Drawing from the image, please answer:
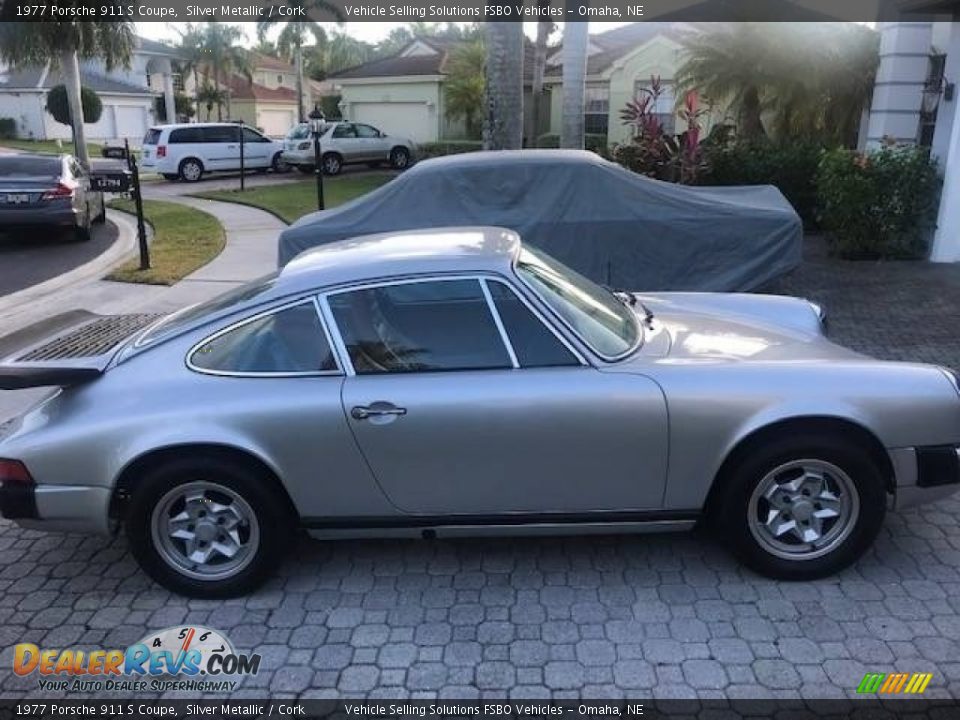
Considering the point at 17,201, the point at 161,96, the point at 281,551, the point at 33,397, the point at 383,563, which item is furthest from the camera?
the point at 161,96

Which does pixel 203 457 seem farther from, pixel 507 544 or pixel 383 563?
pixel 507 544

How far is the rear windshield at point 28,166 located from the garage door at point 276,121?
4834cm

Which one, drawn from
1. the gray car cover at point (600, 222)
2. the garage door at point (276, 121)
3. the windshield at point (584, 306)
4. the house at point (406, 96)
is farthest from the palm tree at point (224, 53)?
the windshield at point (584, 306)

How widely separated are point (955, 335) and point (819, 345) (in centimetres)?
422

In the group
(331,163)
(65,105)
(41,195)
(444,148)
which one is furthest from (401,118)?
(41,195)

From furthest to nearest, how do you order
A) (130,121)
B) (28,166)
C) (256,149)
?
1. (130,121)
2. (256,149)
3. (28,166)

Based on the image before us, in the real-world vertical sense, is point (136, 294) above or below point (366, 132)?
below

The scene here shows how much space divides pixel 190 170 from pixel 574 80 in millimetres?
13968

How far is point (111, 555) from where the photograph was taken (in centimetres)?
396

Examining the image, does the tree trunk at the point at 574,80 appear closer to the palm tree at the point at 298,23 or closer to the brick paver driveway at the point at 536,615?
the brick paver driveway at the point at 536,615

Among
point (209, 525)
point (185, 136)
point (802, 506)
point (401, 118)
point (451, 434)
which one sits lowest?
point (209, 525)

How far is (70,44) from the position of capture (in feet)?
76.8

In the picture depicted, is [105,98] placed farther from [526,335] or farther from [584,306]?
[526,335]

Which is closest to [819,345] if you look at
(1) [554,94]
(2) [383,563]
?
(2) [383,563]
